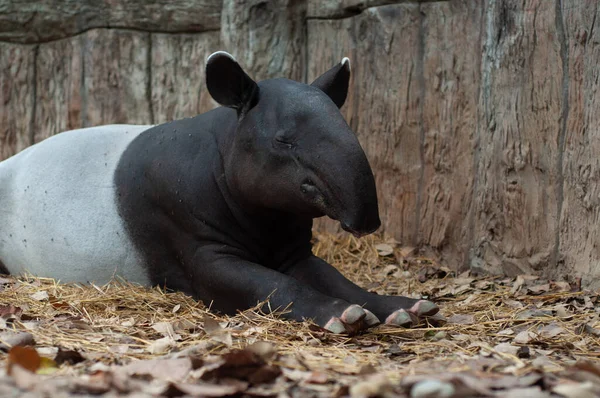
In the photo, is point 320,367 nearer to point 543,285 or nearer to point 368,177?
point 368,177

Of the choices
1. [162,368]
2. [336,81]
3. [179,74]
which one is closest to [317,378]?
[162,368]

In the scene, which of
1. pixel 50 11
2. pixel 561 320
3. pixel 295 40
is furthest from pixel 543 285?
pixel 50 11

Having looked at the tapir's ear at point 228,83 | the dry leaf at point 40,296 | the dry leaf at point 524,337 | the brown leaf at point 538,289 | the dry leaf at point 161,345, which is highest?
the tapir's ear at point 228,83

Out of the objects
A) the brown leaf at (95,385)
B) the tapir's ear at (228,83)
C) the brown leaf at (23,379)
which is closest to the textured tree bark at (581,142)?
the tapir's ear at (228,83)

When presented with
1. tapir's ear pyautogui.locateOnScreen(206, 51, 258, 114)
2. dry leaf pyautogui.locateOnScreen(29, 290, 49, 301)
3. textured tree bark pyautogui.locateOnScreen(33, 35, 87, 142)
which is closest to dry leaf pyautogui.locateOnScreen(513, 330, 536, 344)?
tapir's ear pyautogui.locateOnScreen(206, 51, 258, 114)

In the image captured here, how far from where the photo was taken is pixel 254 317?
3938 mm

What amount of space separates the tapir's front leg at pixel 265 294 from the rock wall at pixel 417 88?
5.47 ft

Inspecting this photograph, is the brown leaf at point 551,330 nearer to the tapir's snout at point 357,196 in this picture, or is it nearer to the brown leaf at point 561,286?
the brown leaf at point 561,286

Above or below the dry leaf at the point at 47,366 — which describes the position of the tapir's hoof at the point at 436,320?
below

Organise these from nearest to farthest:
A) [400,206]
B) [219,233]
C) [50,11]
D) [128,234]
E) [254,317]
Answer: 1. [254,317]
2. [219,233]
3. [128,234]
4. [400,206]
5. [50,11]

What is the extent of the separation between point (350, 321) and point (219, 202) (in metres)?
1.16

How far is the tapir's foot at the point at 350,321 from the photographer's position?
363 cm

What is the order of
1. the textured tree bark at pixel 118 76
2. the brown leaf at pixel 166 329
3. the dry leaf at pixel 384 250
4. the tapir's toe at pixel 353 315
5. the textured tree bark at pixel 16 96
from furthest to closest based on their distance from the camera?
the textured tree bark at pixel 16 96 < the textured tree bark at pixel 118 76 < the dry leaf at pixel 384 250 < the tapir's toe at pixel 353 315 < the brown leaf at pixel 166 329

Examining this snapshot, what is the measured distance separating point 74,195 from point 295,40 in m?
2.32
